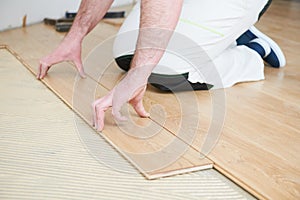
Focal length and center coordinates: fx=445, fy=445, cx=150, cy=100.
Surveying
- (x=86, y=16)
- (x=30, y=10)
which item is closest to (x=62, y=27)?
(x=30, y=10)

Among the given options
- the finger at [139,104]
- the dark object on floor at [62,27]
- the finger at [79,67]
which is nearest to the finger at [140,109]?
the finger at [139,104]

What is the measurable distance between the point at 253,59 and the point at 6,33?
5.16 ft

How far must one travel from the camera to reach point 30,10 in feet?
9.94

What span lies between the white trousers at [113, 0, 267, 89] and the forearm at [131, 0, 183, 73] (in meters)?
0.40

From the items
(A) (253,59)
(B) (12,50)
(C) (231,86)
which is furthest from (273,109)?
(B) (12,50)

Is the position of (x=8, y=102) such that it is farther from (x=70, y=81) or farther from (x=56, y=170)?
(x=56, y=170)

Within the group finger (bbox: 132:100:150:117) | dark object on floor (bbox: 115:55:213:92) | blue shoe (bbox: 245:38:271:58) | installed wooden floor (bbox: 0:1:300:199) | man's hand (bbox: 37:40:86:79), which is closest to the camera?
installed wooden floor (bbox: 0:1:300:199)

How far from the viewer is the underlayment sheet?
3.34ft

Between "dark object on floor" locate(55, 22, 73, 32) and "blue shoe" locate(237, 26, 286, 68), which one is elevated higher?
"blue shoe" locate(237, 26, 286, 68)

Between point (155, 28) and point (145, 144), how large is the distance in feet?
1.09

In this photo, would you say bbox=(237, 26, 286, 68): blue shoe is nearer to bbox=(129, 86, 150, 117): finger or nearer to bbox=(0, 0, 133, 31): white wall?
bbox=(129, 86, 150, 117): finger

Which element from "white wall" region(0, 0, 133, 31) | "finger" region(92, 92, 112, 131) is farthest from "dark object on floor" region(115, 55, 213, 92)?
"white wall" region(0, 0, 133, 31)

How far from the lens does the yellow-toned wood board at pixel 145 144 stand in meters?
1.15

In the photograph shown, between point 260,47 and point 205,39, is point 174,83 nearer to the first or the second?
point 205,39
